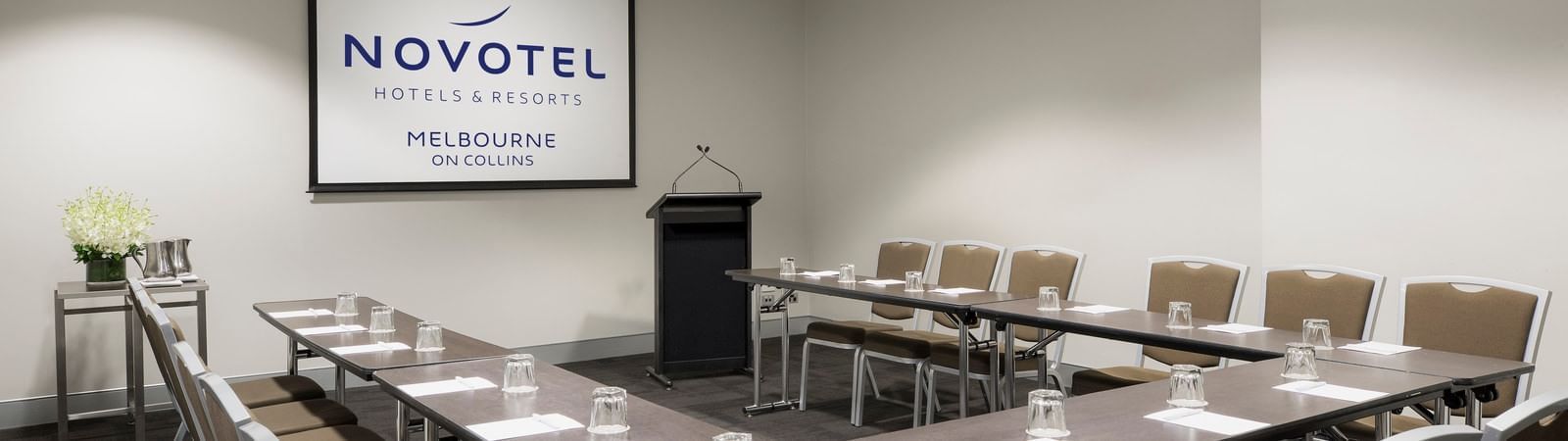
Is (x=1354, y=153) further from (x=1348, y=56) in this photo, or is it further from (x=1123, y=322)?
(x=1123, y=322)

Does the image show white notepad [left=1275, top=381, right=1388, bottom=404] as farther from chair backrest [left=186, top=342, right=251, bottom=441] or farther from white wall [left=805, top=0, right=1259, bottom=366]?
white wall [left=805, top=0, right=1259, bottom=366]

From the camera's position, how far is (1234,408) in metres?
2.69

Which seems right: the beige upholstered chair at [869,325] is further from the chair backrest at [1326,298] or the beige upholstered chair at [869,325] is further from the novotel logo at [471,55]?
the novotel logo at [471,55]

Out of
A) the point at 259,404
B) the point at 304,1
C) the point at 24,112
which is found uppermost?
the point at 304,1

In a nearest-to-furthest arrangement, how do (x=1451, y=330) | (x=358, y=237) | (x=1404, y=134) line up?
Answer: 1. (x=1451, y=330)
2. (x=1404, y=134)
3. (x=358, y=237)

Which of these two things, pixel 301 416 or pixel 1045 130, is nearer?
pixel 301 416

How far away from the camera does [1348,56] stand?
Result: 4.95 metres

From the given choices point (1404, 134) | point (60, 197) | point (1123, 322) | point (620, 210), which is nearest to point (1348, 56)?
point (1404, 134)

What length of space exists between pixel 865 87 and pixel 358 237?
361cm

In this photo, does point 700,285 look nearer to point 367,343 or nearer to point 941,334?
point 941,334

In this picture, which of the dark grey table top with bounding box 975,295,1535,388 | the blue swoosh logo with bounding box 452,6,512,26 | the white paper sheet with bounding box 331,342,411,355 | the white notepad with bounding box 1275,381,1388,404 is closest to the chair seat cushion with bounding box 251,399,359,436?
the white paper sheet with bounding box 331,342,411,355

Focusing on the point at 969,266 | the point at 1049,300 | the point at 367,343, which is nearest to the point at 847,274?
the point at 969,266

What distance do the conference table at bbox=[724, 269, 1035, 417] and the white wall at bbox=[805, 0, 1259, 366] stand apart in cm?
123

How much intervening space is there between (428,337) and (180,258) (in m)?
2.55
